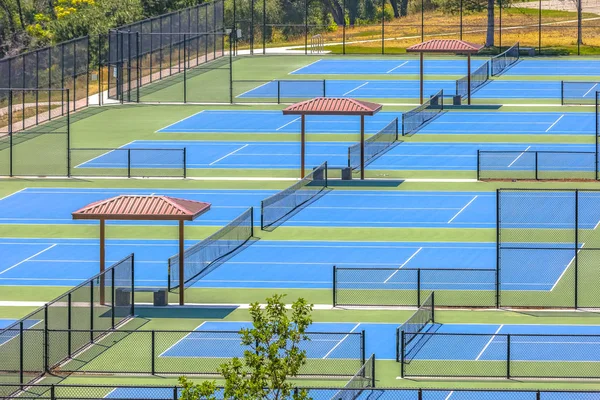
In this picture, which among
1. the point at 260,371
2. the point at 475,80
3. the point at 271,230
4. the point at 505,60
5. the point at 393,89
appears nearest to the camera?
the point at 260,371

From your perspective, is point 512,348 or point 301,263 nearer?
point 512,348

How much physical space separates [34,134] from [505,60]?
37691mm

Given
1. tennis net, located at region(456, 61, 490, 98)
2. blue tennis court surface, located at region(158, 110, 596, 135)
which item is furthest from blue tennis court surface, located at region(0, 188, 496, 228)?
tennis net, located at region(456, 61, 490, 98)

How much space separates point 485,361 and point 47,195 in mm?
30385

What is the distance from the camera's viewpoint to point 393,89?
94812 mm

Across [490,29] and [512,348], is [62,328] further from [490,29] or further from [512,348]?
[490,29]

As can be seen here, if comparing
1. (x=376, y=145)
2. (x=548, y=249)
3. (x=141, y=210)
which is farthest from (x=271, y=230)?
(x=376, y=145)

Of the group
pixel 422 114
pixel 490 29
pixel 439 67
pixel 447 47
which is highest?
pixel 447 47

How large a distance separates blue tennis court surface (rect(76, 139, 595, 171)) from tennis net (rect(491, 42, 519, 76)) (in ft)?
85.7

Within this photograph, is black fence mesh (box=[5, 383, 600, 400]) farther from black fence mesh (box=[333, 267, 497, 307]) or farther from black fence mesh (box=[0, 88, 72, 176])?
black fence mesh (box=[0, 88, 72, 176])

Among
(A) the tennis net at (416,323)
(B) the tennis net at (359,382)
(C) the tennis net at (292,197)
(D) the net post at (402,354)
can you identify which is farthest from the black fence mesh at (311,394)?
(C) the tennis net at (292,197)

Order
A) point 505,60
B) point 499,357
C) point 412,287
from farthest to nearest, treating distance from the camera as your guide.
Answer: point 505,60
point 412,287
point 499,357

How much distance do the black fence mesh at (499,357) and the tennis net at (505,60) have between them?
199ft

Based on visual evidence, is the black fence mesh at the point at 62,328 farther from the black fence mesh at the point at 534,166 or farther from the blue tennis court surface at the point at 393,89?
the blue tennis court surface at the point at 393,89
